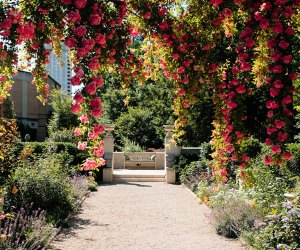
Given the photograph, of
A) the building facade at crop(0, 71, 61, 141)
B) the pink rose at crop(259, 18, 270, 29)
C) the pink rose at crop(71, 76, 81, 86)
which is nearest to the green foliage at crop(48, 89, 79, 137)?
the building facade at crop(0, 71, 61, 141)

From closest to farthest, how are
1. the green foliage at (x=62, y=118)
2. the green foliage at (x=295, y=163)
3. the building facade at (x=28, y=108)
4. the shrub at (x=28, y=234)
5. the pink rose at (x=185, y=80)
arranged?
the pink rose at (x=185, y=80) < the shrub at (x=28, y=234) < the green foliage at (x=295, y=163) < the green foliage at (x=62, y=118) < the building facade at (x=28, y=108)

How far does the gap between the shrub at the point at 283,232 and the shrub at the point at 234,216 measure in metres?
1.43

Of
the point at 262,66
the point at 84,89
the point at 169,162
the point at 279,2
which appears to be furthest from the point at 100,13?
the point at 169,162

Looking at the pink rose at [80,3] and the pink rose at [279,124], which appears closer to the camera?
the pink rose at [80,3]

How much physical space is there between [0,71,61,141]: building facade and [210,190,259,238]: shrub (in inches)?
1143

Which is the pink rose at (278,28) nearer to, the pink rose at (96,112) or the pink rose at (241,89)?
the pink rose at (241,89)

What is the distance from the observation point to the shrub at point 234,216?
7055 millimetres

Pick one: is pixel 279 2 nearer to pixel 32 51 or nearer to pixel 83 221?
pixel 32 51

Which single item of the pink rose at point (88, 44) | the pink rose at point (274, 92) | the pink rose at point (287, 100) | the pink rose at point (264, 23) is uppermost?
the pink rose at point (264, 23)

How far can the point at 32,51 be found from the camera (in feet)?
15.1

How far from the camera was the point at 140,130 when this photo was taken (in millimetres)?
27766

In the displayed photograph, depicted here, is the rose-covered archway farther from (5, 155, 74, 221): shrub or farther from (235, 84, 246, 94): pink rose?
(5, 155, 74, 221): shrub

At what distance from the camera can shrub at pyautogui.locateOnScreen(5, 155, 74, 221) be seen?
8.16 meters

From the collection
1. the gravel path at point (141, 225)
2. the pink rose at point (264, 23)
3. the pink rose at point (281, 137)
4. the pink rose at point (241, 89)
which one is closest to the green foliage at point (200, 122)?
the gravel path at point (141, 225)
